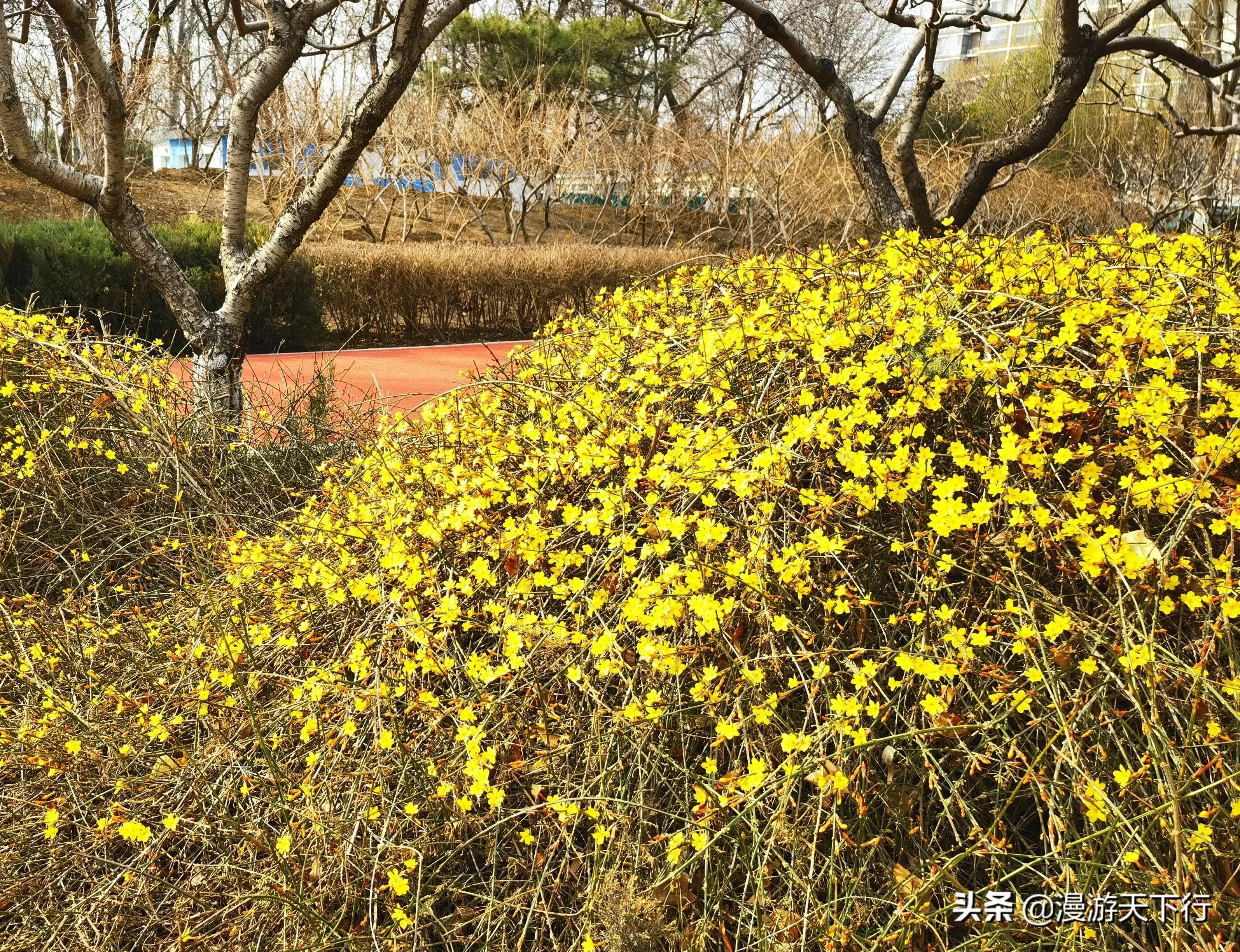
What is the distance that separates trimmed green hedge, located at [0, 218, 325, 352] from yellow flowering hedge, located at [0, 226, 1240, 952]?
6.28 metres

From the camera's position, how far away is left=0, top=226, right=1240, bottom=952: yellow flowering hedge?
1607 mm

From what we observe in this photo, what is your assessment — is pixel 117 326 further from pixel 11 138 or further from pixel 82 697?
pixel 82 697

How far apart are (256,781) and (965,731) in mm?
1494

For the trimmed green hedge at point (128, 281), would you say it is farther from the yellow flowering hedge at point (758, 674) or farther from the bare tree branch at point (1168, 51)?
the bare tree branch at point (1168, 51)

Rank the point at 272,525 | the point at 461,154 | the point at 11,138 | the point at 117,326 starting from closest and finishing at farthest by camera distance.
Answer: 1. the point at 272,525
2. the point at 11,138
3. the point at 117,326
4. the point at 461,154

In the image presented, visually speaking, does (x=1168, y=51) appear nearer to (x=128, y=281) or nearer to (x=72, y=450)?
(x=72, y=450)

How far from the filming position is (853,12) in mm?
30062

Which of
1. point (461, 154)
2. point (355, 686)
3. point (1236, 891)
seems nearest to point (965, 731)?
point (1236, 891)

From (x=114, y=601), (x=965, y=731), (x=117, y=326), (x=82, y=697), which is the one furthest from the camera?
(x=117, y=326)

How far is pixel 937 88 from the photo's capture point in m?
5.02

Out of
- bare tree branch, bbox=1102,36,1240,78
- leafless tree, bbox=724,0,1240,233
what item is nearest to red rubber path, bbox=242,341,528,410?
leafless tree, bbox=724,0,1240,233

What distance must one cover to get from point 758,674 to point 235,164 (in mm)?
4066

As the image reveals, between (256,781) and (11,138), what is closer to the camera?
(256,781)

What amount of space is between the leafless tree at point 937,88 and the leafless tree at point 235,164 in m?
1.74
